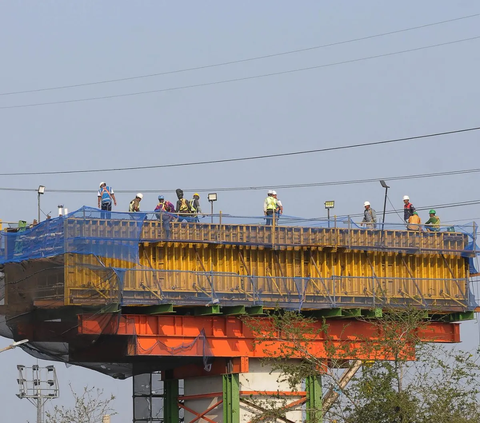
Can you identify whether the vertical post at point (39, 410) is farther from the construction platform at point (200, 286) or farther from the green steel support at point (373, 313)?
the green steel support at point (373, 313)

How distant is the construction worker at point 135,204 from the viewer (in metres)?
65.4

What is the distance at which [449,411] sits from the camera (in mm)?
54969

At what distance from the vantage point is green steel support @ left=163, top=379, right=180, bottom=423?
7144 centimetres

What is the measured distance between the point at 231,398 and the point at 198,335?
3194mm

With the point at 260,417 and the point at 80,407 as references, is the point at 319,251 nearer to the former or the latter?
the point at 260,417

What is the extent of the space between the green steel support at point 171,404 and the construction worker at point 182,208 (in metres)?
9.53

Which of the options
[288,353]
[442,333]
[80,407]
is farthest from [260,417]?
[80,407]

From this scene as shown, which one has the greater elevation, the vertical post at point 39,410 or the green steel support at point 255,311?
the green steel support at point 255,311

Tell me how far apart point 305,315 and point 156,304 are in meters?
8.22

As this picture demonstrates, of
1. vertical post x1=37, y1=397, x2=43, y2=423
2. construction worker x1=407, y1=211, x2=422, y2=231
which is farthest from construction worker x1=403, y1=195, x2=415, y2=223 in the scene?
vertical post x1=37, y1=397, x2=43, y2=423

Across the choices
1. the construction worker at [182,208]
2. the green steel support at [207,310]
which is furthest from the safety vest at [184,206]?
the green steel support at [207,310]

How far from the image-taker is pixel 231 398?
66250mm

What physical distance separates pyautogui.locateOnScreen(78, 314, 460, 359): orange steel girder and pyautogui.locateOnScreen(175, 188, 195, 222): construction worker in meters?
4.40

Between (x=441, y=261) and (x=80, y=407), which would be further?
(x=80, y=407)
